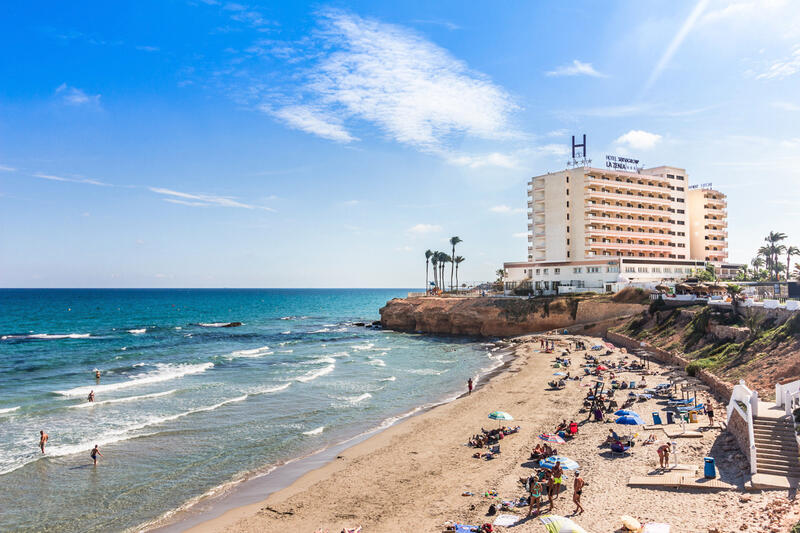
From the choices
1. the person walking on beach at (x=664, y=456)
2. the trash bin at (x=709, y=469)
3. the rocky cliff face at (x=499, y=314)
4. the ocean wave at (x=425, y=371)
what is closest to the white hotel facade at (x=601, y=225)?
the rocky cliff face at (x=499, y=314)

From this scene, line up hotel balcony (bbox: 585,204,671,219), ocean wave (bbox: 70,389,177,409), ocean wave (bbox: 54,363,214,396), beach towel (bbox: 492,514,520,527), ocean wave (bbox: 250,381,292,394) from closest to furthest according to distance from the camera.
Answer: beach towel (bbox: 492,514,520,527) → ocean wave (bbox: 70,389,177,409) → ocean wave (bbox: 250,381,292,394) → ocean wave (bbox: 54,363,214,396) → hotel balcony (bbox: 585,204,671,219)

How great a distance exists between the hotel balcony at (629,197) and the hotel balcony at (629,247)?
8.12 m

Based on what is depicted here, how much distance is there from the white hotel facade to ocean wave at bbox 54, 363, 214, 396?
54900 mm

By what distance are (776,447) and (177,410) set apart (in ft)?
116

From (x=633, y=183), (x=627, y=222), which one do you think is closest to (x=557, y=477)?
(x=627, y=222)

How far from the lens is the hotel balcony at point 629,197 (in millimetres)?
90375

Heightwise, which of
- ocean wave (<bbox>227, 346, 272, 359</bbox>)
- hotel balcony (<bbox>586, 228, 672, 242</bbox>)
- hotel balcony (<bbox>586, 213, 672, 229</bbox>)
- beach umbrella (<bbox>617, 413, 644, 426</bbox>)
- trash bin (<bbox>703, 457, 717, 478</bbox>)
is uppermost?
hotel balcony (<bbox>586, 213, 672, 229</bbox>)

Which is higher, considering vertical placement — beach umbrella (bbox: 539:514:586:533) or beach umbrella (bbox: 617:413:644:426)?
beach umbrella (bbox: 539:514:586:533)

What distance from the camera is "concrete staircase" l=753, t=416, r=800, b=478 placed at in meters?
17.8

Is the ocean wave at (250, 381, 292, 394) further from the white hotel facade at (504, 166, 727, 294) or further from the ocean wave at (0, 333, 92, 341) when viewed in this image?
the ocean wave at (0, 333, 92, 341)

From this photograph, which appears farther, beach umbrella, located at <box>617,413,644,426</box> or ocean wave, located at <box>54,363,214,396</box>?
ocean wave, located at <box>54,363,214,396</box>

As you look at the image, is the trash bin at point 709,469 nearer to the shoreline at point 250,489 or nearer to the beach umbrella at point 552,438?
the beach umbrella at point 552,438

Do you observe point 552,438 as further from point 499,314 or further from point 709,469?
point 499,314

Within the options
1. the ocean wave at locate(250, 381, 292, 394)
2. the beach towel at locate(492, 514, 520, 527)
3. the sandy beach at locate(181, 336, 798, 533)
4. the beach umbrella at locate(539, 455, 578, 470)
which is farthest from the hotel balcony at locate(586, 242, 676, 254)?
the beach towel at locate(492, 514, 520, 527)
